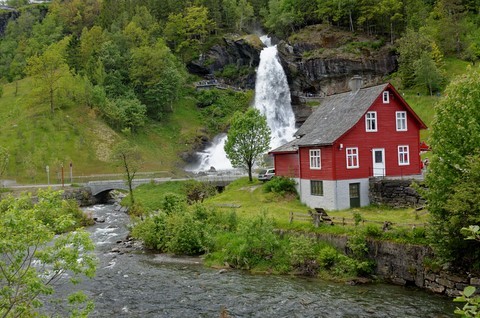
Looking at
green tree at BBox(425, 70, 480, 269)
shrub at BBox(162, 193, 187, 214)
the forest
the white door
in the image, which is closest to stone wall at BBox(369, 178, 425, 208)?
the white door

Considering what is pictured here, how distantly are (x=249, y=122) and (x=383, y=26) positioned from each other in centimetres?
5360

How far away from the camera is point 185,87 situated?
306 ft

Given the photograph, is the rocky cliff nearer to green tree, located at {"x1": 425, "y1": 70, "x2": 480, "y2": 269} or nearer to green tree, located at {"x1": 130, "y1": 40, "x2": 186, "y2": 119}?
green tree, located at {"x1": 130, "y1": 40, "x2": 186, "y2": 119}

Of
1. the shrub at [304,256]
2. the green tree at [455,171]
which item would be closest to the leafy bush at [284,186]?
the shrub at [304,256]

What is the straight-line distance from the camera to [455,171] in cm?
2119

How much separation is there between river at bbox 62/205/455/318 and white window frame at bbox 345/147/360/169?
13.2m

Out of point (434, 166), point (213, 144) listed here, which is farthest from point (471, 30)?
point (434, 166)

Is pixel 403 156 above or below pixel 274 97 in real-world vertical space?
below

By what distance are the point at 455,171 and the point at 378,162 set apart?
15.5 meters

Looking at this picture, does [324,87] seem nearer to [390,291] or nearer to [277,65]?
[277,65]

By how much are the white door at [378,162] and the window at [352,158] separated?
1.89 m

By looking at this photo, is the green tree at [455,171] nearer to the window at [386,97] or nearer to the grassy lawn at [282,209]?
the grassy lawn at [282,209]

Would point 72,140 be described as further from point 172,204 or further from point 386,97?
point 386,97

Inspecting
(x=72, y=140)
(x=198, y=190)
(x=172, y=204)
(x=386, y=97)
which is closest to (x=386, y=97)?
(x=386, y=97)
